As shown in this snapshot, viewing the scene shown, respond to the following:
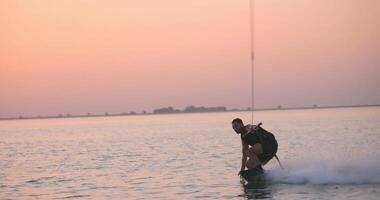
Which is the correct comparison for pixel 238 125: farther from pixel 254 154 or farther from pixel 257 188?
pixel 257 188

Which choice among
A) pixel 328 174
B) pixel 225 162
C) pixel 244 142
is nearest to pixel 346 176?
pixel 328 174

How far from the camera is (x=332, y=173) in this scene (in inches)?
736

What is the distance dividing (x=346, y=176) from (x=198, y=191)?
4403 millimetres

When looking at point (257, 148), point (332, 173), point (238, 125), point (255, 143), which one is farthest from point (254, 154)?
point (332, 173)

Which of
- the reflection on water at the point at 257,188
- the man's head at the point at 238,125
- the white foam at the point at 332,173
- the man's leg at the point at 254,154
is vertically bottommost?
the reflection on water at the point at 257,188

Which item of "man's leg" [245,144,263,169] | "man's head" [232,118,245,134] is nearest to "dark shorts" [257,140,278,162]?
"man's leg" [245,144,263,169]

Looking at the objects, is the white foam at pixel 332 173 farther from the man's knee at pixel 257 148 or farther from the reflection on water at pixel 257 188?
the man's knee at pixel 257 148

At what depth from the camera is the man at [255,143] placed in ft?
58.7

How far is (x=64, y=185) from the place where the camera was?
21938 millimetres

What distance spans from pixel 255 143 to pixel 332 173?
264cm

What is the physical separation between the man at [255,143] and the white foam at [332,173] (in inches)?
44.8

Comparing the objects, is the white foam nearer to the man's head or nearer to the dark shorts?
the dark shorts

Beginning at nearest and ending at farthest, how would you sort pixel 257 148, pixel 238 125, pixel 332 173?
pixel 238 125 < pixel 257 148 < pixel 332 173

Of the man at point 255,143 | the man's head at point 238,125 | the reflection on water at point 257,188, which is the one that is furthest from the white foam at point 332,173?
the man's head at point 238,125
